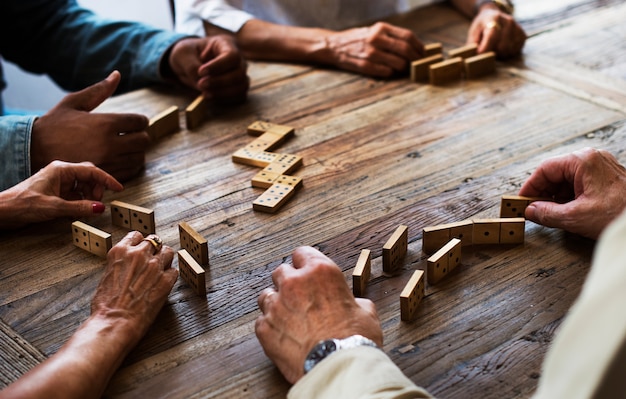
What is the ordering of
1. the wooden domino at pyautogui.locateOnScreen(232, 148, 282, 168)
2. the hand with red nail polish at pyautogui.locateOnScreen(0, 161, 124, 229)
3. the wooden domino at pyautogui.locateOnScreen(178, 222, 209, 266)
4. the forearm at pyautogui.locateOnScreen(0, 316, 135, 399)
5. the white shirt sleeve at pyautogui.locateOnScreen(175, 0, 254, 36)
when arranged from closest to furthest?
the forearm at pyautogui.locateOnScreen(0, 316, 135, 399), the wooden domino at pyautogui.locateOnScreen(178, 222, 209, 266), the hand with red nail polish at pyautogui.locateOnScreen(0, 161, 124, 229), the wooden domino at pyautogui.locateOnScreen(232, 148, 282, 168), the white shirt sleeve at pyautogui.locateOnScreen(175, 0, 254, 36)

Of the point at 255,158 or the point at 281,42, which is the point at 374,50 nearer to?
the point at 281,42

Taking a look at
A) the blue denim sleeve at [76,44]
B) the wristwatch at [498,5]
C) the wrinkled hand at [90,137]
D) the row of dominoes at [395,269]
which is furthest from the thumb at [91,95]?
the wristwatch at [498,5]

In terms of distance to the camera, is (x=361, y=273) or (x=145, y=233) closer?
(x=361, y=273)

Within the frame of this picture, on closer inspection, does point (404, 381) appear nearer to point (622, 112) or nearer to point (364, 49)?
point (622, 112)

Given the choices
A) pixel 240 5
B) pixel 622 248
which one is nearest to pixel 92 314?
pixel 622 248

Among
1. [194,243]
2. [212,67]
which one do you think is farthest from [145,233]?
[212,67]

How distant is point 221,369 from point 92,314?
1.00ft

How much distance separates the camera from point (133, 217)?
1.99 m

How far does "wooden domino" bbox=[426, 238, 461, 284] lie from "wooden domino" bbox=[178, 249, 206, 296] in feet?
1.66

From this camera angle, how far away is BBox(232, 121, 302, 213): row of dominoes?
207 centimetres

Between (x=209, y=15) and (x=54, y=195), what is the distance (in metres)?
1.30

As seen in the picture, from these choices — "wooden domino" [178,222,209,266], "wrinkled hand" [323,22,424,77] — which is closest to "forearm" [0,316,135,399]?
"wooden domino" [178,222,209,266]

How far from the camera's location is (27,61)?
3.24 m

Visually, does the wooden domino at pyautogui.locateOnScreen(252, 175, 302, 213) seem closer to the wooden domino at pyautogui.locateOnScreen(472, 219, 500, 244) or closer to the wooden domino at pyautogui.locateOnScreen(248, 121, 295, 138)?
the wooden domino at pyautogui.locateOnScreen(248, 121, 295, 138)
